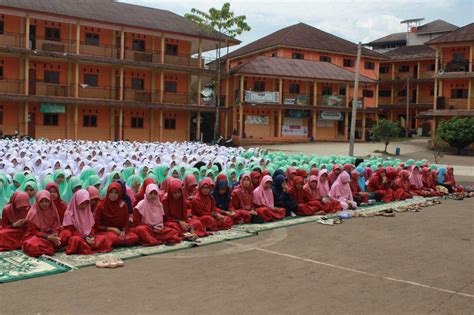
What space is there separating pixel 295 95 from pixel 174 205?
31231mm

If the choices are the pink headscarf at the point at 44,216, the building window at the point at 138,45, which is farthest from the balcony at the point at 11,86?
the pink headscarf at the point at 44,216

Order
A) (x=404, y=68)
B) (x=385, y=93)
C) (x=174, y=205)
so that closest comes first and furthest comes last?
(x=174, y=205), (x=404, y=68), (x=385, y=93)

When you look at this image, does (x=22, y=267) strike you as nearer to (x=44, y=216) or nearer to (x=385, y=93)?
(x=44, y=216)

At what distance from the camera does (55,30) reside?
31984 mm

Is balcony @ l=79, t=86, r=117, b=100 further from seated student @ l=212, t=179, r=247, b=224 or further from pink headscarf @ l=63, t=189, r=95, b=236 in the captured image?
pink headscarf @ l=63, t=189, r=95, b=236

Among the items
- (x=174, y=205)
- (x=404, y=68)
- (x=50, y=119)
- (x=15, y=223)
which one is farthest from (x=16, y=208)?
(x=404, y=68)

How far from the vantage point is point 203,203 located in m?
9.46

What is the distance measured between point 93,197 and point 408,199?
9.22 m

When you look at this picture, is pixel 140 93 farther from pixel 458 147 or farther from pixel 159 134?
pixel 458 147

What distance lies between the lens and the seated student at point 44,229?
7070 mm

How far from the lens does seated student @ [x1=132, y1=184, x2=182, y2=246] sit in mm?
7988

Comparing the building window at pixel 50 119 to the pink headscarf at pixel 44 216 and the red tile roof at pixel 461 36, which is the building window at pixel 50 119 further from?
the red tile roof at pixel 461 36

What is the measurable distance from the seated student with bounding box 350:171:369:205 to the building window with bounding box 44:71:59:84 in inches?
917

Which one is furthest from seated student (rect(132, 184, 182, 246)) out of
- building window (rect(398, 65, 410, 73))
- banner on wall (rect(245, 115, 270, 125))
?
building window (rect(398, 65, 410, 73))
